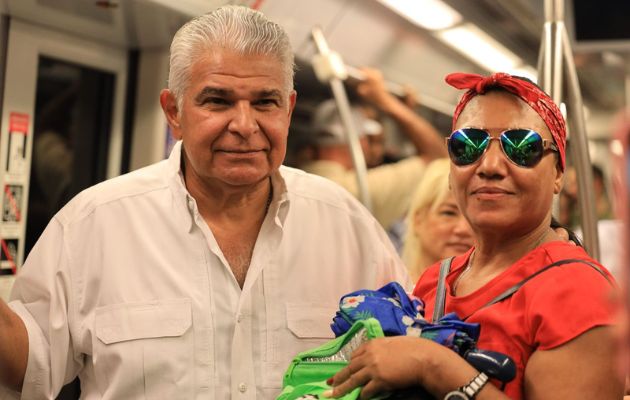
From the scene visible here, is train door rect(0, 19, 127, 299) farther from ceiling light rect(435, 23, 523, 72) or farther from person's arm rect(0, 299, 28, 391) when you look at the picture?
ceiling light rect(435, 23, 523, 72)

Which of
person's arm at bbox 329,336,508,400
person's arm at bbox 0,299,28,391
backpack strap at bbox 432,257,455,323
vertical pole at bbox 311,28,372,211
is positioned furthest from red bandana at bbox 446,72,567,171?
vertical pole at bbox 311,28,372,211

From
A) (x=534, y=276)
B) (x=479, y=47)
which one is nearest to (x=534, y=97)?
(x=534, y=276)

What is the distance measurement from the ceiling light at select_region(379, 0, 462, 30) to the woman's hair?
1685mm

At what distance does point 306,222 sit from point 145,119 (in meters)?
1.36

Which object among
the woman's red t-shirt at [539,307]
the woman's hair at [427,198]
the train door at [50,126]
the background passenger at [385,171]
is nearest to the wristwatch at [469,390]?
the woman's red t-shirt at [539,307]

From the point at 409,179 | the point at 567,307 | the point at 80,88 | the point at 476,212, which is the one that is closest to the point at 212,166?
A: the point at 476,212

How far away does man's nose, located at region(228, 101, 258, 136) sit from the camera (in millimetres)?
2141

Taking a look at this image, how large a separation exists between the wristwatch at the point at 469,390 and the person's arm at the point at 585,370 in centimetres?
12

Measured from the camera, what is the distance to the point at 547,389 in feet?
4.96

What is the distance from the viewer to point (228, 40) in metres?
2.19

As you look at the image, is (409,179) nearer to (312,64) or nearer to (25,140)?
(312,64)

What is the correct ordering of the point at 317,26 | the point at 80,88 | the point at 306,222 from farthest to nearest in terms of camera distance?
1. the point at 317,26
2. the point at 80,88
3. the point at 306,222

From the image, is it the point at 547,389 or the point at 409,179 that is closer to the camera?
the point at 547,389

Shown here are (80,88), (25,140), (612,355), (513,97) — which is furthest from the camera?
(80,88)
